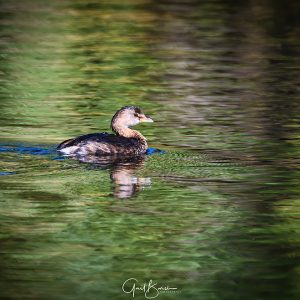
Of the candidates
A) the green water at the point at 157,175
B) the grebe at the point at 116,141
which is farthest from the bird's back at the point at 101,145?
the green water at the point at 157,175

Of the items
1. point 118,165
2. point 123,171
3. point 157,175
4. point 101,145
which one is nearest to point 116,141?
point 101,145

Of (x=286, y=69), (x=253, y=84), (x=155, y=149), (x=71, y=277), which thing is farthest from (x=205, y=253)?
(x=286, y=69)

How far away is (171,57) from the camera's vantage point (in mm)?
22656

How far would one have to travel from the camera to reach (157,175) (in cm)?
1177

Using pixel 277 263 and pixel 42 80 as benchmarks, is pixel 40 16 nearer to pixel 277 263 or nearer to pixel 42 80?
pixel 42 80

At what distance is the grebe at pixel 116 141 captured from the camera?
40.9 feet

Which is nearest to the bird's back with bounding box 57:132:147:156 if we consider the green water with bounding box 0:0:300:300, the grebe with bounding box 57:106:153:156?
the grebe with bounding box 57:106:153:156

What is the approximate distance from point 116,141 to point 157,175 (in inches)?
53.5

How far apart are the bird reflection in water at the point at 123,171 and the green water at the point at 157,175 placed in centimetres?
3

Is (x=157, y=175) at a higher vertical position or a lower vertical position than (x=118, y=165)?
higher

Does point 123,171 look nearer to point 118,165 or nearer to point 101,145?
point 118,165

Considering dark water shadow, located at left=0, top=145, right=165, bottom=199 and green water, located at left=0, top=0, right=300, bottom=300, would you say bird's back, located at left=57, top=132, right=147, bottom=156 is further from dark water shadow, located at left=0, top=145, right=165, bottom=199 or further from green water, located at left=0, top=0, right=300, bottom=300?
green water, located at left=0, top=0, right=300, bottom=300

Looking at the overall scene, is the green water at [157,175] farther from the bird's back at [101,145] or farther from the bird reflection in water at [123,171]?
the bird's back at [101,145]

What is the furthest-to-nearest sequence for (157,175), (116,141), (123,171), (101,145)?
(116,141), (101,145), (123,171), (157,175)
